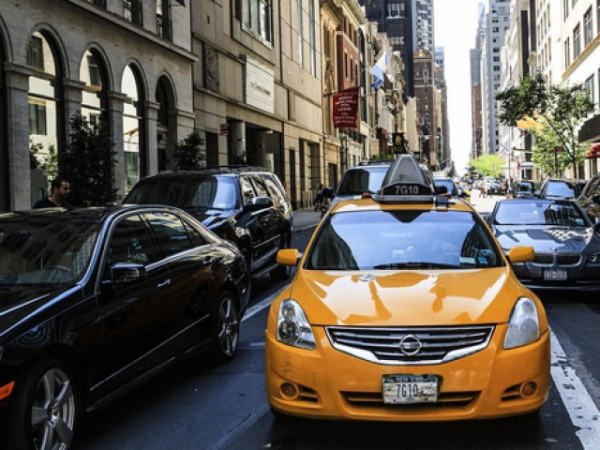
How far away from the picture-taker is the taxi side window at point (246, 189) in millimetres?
10977

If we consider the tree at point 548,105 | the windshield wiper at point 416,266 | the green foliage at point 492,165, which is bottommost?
the windshield wiper at point 416,266

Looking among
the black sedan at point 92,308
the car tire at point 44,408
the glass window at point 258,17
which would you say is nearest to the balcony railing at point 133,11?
the glass window at point 258,17

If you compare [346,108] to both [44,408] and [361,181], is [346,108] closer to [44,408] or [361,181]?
[361,181]

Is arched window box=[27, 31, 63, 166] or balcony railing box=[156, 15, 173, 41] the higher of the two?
balcony railing box=[156, 15, 173, 41]

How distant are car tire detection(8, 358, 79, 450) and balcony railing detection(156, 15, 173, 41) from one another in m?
21.6

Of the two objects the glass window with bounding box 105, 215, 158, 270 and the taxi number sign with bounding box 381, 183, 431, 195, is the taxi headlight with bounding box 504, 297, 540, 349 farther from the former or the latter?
the glass window with bounding box 105, 215, 158, 270

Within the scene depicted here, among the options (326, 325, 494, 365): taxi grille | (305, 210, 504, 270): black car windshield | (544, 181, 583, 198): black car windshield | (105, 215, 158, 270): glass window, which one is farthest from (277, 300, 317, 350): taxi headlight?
(544, 181, 583, 198): black car windshield

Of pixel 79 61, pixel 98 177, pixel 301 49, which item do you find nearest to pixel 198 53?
pixel 79 61

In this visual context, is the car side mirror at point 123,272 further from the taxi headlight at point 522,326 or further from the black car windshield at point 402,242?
the taxi headlight at point 522,326

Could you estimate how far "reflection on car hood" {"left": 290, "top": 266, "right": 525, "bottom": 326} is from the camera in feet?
14.1

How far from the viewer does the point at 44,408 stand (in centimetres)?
401

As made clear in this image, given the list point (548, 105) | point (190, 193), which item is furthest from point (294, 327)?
point (548, 105)

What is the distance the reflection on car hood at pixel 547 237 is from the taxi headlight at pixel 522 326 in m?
5.76

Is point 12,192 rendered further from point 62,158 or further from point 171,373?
point 171,373
